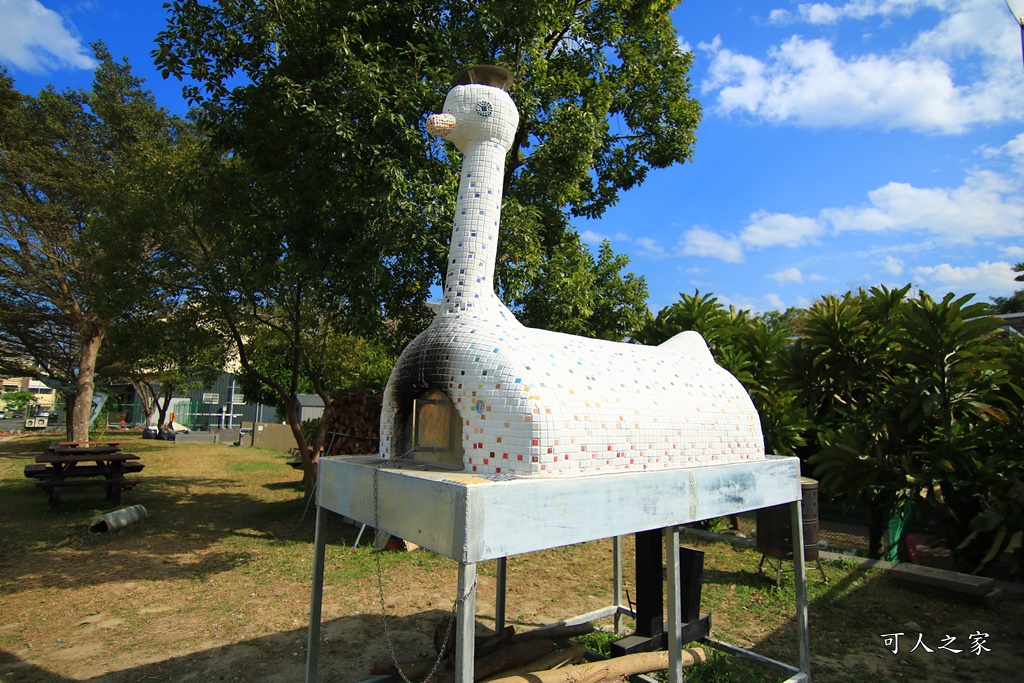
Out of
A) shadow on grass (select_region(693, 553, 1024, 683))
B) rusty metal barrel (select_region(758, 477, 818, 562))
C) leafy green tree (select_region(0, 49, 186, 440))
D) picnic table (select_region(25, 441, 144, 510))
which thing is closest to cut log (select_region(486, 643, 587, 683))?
shadow on grass (select_region(693, 553, 1024, 683))

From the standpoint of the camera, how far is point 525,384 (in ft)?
9.28

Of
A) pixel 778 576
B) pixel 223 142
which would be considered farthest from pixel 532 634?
pixel 223 142

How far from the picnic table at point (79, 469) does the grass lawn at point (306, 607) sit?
72cm

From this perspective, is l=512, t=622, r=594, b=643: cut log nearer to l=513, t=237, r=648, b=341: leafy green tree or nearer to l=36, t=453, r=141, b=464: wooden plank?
l=513, t=237, r=648, b=341: leafy green tree

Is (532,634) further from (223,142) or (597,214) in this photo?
(223,142)

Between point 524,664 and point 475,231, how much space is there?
120 inches

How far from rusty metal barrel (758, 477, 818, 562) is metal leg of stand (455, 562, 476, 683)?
17.3 ft

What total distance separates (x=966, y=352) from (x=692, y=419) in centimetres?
518

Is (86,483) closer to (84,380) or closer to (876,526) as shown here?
(84,380)

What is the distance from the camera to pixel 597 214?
9.27m

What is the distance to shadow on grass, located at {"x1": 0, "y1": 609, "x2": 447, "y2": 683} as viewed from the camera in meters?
4.40

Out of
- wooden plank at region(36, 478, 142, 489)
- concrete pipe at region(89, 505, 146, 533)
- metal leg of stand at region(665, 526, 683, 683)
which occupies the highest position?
metal leg of stand at region(665, 526, 683, 683)

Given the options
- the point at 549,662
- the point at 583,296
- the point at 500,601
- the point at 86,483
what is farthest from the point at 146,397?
the point at 549,662

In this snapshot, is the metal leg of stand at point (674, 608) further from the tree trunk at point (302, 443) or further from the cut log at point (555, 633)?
the tree trunk at point (302, 443)
